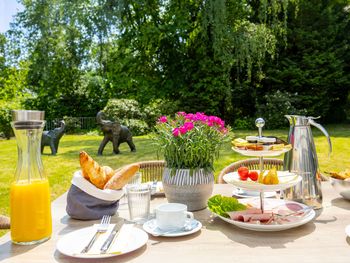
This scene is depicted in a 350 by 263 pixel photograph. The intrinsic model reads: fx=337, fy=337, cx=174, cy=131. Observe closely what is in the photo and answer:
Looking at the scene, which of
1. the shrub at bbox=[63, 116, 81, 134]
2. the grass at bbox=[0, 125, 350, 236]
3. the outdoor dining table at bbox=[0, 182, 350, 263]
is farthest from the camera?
the shrub at bbox=[63, 116, 81, 134]

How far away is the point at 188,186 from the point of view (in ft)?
3.97

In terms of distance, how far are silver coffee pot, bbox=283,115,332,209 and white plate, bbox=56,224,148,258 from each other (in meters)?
0.62

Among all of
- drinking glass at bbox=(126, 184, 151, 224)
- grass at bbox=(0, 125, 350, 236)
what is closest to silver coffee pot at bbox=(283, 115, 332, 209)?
drinking glass at bbox=(126, 184, 151, 224)

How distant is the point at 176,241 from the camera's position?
0.99 meters

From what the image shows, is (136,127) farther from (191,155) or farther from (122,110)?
(191,155)

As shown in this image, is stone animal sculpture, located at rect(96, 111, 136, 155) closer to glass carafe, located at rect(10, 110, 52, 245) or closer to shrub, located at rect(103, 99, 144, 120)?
shrub, located at rect(103, 99, 144, 120)

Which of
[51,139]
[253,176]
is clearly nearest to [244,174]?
[253,176]

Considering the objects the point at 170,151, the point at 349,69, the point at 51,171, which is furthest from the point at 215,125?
the point at 349,69

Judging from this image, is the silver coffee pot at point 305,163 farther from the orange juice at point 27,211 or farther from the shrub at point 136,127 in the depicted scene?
the shrub at point 136,127

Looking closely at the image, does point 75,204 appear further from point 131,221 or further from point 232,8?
point 232,8

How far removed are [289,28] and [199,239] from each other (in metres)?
11.9

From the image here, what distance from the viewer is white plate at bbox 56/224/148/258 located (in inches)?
34.8

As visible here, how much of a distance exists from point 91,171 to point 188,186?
0.34m

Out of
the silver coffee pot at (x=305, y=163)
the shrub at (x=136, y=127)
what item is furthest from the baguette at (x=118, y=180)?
the shrub at (x=136, y=127)
